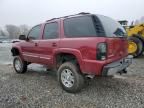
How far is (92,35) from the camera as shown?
4.45m

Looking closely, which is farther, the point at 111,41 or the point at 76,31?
the point at 76,31

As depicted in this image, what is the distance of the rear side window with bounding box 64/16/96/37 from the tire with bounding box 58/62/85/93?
83 centimetres

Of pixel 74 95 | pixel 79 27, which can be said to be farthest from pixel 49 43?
pixel 74 95

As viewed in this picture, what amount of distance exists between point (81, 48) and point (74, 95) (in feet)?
3.97

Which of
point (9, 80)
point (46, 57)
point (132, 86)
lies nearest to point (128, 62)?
point (132, 86)

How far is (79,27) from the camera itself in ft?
15.8

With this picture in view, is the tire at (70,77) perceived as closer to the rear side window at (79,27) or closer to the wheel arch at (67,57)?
the wheel arch at (67,57)

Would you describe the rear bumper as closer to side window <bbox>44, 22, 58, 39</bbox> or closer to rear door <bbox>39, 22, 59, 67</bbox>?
rear door <bbox>39, 22, 59, 67</bbox>

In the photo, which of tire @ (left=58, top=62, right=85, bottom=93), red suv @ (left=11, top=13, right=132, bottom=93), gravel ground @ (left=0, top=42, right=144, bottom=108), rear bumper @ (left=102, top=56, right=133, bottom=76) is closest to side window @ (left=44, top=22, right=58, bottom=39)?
red suv @ (left=11, top=13, right=132, bottom=93)

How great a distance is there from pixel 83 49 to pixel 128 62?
4.84 feet

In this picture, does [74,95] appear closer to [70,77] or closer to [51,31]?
[70,77]

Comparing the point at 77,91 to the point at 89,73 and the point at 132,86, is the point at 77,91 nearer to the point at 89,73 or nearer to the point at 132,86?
the point at 89,73

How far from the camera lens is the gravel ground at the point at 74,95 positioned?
4.26 m

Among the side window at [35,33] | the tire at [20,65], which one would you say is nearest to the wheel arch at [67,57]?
the side window at [35,33]
